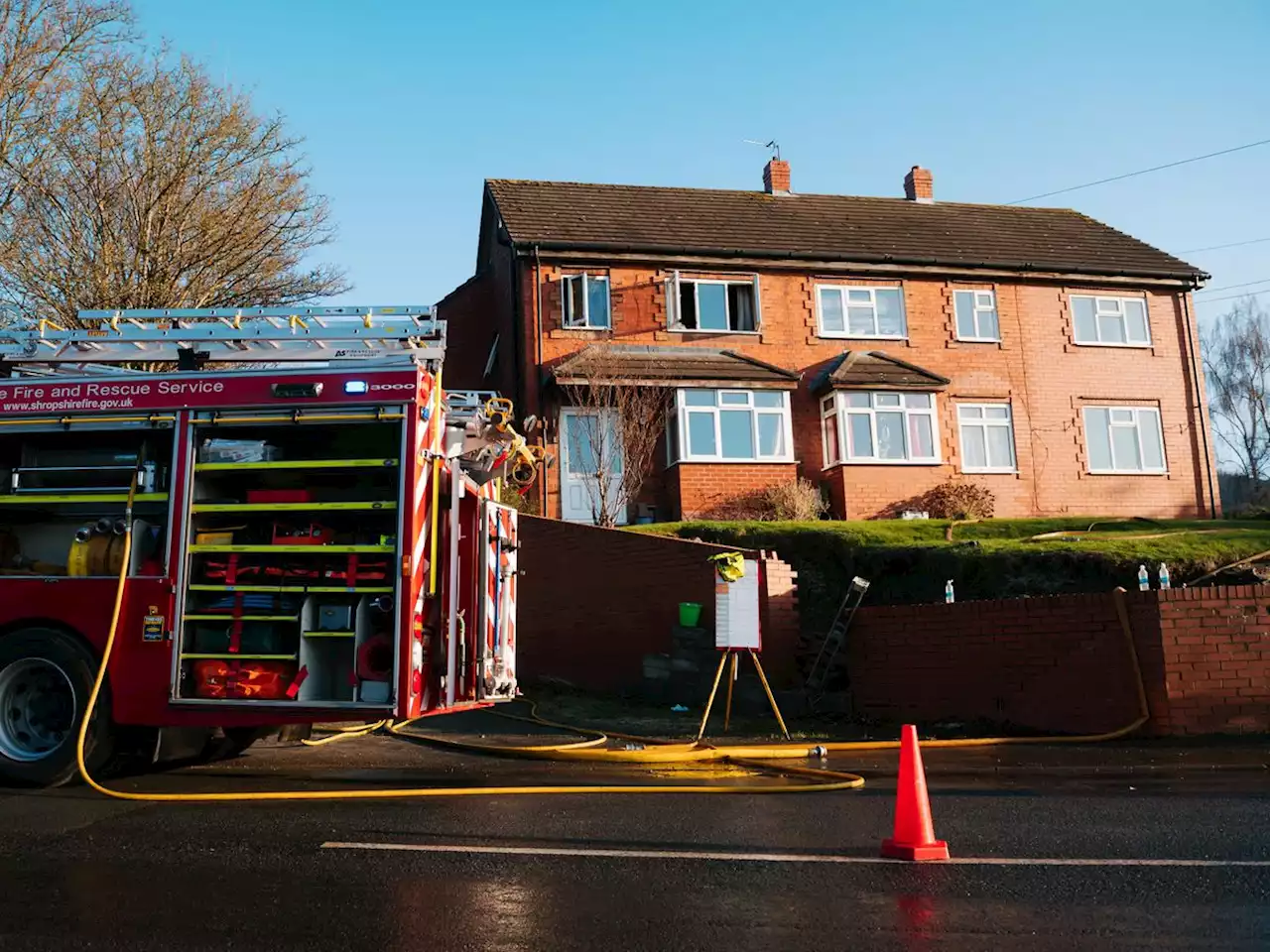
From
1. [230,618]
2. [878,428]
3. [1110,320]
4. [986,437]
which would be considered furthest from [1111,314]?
[230,618]

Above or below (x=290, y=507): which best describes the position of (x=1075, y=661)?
below

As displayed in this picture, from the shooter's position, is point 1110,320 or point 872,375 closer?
point 872,375

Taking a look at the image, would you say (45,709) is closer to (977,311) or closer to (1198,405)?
(977,311)

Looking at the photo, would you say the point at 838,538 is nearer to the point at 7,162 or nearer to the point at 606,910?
the point at 606,910

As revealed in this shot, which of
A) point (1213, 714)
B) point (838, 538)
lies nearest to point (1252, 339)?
point (838, 538)

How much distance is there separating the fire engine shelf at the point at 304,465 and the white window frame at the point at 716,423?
14.4 metres

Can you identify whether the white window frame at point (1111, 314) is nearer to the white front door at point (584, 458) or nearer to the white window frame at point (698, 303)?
the white window frame at point (698, 303)

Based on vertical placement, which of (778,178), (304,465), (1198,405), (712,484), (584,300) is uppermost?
(778,178)

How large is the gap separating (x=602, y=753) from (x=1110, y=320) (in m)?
21.5

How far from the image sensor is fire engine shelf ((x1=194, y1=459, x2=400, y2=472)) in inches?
305

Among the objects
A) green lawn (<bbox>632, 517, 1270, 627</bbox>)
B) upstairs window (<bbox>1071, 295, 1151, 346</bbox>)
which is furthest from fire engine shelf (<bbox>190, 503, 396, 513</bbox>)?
upstairs window (<bbox>1071, 295, 1151, 346</bbox>)

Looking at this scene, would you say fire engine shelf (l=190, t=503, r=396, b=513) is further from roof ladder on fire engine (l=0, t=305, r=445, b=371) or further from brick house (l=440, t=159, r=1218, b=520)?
brick house (l=440, t=159, r=1218, b=520)

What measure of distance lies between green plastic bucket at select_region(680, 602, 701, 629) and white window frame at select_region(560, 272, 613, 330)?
10.6 m

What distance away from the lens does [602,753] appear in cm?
948
